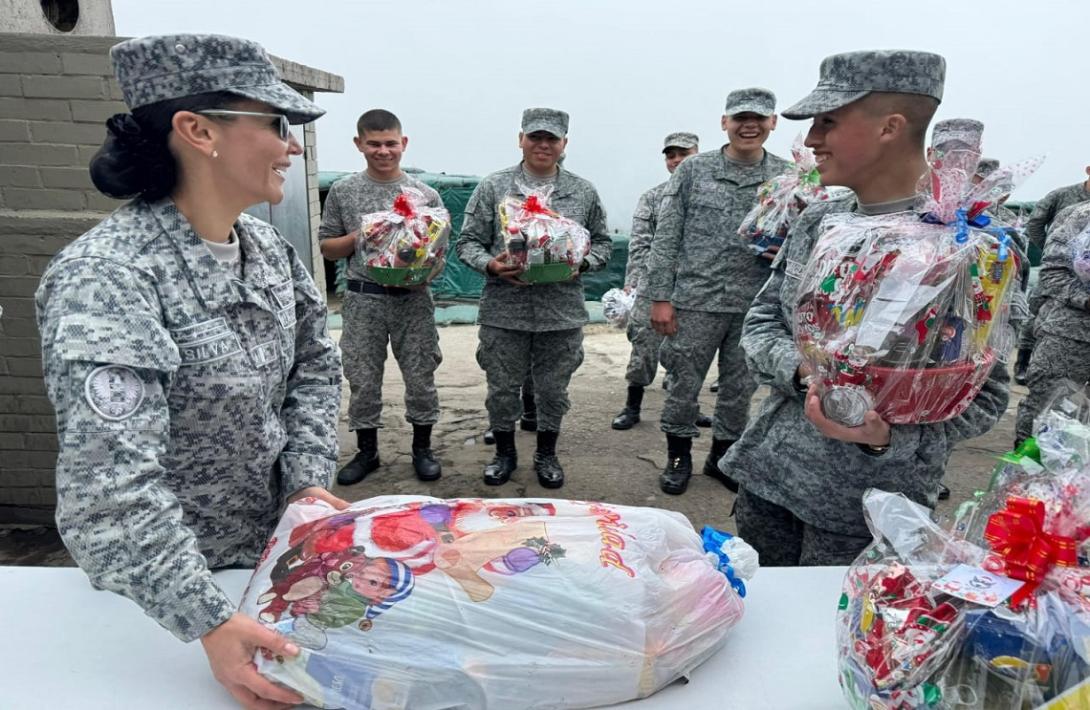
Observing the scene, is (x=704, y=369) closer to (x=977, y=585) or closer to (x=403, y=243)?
(x=403, y=243)

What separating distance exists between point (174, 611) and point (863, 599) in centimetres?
103

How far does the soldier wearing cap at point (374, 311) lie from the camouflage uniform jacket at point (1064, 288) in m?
3.58

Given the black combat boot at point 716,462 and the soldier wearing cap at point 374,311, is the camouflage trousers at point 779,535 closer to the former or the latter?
the black combat boot at point 716,462

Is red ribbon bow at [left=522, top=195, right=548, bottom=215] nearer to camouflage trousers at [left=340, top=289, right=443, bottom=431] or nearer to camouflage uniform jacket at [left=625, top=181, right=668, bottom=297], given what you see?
camouflage trousers at [left=340, top=289, right=443, bottom=431]

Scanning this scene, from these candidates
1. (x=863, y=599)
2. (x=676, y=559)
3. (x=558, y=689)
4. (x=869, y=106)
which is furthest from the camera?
(x=869, y=106)

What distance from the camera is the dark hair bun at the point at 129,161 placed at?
130 cm

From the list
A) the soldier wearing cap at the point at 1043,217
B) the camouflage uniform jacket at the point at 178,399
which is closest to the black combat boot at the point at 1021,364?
the soldier wearing cap at the point at 1043,217

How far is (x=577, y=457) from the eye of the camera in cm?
468

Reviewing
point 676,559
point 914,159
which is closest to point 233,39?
point 676,559

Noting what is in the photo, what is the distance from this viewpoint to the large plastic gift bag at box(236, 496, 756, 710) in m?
1.10

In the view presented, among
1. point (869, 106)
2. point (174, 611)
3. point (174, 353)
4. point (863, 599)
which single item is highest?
point (869, 106)

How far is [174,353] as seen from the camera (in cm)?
121

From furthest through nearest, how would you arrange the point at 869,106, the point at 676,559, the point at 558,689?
the point at 869,106 < the point at 676,559 < the point at 558,689

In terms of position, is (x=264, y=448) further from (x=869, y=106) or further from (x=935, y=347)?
(x=869, y=106)
